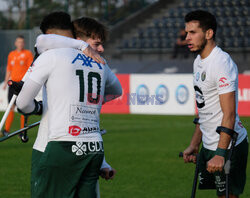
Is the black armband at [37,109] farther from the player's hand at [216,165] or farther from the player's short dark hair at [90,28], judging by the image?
the player's hand at [216,165]

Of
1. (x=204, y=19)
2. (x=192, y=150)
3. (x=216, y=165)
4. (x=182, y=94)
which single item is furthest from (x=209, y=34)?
(x=182, y=94)

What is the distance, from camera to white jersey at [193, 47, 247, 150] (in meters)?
4.66

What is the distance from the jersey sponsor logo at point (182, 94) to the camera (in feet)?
64.0

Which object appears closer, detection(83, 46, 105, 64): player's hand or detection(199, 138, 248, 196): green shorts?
detection(83, 46, 105, 64): player's hand

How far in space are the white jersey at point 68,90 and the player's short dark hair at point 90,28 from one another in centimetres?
32

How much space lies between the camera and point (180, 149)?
38.6ft

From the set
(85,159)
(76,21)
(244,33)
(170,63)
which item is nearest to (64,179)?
(85,159)

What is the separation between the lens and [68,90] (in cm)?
365

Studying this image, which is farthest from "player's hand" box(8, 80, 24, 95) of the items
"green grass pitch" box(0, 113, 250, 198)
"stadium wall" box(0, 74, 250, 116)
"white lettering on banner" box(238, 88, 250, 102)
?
A: "white lettering on banner" box(238, 88, 250, 102)

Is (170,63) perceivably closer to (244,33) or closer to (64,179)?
(244,33)

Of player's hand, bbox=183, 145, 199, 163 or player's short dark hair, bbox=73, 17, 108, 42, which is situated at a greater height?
player's short dark hair, bbox=73, 17, 108, 42

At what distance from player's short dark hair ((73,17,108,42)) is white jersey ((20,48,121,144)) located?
0.32 meters

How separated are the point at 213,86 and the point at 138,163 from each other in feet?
17.6

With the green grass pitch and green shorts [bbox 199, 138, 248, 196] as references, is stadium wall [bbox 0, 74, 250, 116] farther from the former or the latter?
green shorts [bbox 199, 138, 248, 196]
